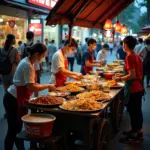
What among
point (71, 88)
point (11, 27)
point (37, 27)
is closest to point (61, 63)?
point (71, 88)

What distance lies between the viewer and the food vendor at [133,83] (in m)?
5.52

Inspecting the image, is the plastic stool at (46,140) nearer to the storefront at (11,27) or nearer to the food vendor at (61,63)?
Result: the food vendor at (61,63)

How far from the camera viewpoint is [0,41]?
14.2 metres

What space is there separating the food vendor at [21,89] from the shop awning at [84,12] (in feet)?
6.35

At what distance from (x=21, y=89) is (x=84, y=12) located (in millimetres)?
4525

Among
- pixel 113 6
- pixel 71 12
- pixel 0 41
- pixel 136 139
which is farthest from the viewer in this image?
pixel 0 41

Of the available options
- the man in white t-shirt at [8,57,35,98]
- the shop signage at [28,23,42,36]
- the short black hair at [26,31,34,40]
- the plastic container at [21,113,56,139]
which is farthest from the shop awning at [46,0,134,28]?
the shop signage at [28,23,42,36]

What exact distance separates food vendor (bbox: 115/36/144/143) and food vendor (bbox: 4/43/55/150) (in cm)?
194

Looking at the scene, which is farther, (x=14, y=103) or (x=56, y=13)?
(x=56, y=13)

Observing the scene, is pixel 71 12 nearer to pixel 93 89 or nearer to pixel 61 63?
pixel 61 63

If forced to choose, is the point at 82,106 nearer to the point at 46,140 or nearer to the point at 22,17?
the point at 46,140

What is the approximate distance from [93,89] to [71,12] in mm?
2373

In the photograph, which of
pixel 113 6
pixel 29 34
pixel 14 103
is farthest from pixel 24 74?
pixel 113 6

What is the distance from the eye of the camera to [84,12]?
8281 millimetres
